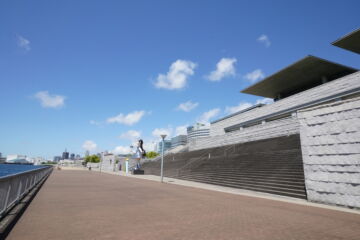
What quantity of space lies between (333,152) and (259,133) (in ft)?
63.8

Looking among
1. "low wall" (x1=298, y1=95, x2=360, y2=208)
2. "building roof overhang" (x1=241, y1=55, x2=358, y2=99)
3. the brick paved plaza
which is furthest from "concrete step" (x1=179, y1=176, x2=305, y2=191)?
"building roof overhang" (x1=241, y1=55, x2=358, y2=99)

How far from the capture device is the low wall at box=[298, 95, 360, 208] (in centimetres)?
930

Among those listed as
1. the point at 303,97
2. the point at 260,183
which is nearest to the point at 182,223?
the point at 260,183

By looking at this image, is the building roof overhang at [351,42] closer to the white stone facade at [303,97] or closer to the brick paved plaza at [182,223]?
the white stone facade at [303,97]

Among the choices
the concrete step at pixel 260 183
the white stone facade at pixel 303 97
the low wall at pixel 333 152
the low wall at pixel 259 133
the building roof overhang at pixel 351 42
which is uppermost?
the building roof overhang at pixel 351 42

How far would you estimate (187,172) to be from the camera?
86.1ft

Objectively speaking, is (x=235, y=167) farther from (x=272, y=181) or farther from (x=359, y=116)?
(x=359, y=116)

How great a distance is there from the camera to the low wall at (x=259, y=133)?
24922mm

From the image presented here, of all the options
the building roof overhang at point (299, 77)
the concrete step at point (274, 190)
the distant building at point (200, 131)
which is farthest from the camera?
the distant building at point (200, 131)

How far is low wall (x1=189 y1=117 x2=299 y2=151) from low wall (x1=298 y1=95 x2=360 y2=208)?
14.1m

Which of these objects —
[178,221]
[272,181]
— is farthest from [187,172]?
[178,221]

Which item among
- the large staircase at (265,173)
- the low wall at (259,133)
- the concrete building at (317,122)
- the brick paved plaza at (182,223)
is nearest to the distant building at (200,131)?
the concrete building at (317,122)

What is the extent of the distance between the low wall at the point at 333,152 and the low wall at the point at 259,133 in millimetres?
14068

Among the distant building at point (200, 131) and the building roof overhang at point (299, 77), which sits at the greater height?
the distant building at point (200, 131)
